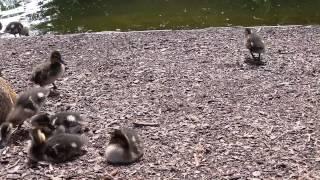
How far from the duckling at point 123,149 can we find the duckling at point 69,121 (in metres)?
0.82

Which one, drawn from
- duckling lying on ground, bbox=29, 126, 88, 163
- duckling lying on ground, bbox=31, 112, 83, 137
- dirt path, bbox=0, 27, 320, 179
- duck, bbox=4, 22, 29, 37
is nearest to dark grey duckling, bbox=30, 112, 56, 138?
duckling lying on ground, bbox=31, 112, 83, 137

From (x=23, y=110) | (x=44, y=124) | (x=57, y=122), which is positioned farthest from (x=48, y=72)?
(x=44, y=124)

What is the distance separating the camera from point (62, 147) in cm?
635

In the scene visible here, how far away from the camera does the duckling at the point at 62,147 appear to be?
6.34 metres

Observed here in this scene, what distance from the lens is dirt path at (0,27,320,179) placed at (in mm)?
6254

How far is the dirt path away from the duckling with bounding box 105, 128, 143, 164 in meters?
0.10

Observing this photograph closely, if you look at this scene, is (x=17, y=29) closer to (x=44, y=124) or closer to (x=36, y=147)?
(x=44, y=124)

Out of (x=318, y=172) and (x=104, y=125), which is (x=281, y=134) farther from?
(x=104, y=125)

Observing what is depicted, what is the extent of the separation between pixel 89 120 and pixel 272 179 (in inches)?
111

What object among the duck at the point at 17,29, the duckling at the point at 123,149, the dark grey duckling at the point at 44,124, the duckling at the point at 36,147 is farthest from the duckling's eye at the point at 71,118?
the duck at the point at 17,29

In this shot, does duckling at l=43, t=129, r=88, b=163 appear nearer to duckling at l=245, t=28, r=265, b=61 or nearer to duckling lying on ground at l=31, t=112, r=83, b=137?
duckling lying on ground at l=31, t=112, r=83, b=137

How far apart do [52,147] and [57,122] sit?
0.65 metres

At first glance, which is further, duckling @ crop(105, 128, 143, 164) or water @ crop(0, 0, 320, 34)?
water @ crop(0, 0, 320, 34)

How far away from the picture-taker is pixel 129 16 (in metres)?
18.7
